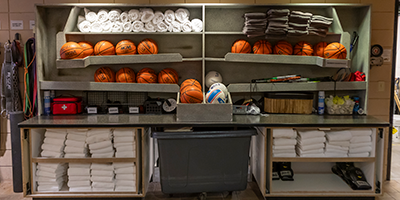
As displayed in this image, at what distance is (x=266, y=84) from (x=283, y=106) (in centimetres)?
33

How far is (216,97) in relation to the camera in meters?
3.18

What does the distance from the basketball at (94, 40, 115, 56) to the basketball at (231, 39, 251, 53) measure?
1458mm

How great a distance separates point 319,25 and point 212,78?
1.38m

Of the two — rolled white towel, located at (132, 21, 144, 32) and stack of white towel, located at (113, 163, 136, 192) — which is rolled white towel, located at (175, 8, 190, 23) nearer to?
rolled white towel, located at (132, 21, 144, 32)

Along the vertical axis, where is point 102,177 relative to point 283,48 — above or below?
below

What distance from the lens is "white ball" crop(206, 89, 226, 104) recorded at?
10.4ft

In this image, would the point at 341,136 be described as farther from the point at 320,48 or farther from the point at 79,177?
the point at 79,177

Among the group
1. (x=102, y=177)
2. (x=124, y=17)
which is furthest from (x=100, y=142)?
(x=124, y=17)

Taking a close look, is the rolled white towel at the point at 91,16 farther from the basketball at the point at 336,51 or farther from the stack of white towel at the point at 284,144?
the basketball at the point at 336,51

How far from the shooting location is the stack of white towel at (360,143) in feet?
10.2

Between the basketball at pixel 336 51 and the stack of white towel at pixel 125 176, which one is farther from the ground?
the basketball at pixel 336 51

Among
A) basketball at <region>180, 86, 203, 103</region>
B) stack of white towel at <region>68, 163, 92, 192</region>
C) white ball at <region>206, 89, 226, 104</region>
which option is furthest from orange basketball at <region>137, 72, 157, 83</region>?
stack of white towel at <region>68, 163, 92, 192</region>

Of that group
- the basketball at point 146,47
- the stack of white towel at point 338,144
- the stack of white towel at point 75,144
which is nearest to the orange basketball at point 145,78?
the basketball at point 146,47

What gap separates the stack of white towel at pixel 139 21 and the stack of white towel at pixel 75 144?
1.25 meters
